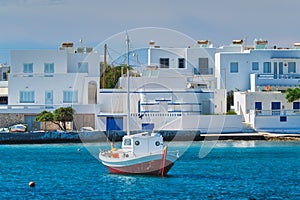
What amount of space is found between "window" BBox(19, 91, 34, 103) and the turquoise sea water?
452 inches

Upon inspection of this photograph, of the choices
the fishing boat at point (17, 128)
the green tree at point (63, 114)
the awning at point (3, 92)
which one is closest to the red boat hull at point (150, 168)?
the green tree at point (63, 114)

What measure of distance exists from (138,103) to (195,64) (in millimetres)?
10680

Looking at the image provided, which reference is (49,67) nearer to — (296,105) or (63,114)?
(63,114)

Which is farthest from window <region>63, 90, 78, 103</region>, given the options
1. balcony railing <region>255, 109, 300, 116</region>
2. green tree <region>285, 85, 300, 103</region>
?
green tree <region>285, 85, 300, 103</region>

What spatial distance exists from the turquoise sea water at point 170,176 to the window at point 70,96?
11.5 meters

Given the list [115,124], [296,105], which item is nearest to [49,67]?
[115,124]

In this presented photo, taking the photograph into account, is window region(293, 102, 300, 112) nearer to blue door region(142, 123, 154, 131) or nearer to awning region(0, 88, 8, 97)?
blue door region(142, 123, 154, 131)

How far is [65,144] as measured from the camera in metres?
71.4

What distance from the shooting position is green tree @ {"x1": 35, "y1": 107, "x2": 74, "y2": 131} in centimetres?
7406

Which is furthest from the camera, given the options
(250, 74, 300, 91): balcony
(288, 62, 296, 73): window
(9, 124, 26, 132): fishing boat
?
(288, 62, 296, 73): window

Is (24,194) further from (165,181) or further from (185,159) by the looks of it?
(185,159)

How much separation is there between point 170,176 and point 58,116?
29.2 m

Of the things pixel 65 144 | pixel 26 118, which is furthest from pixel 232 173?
pixel 26 118

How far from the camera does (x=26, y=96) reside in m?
78.2
